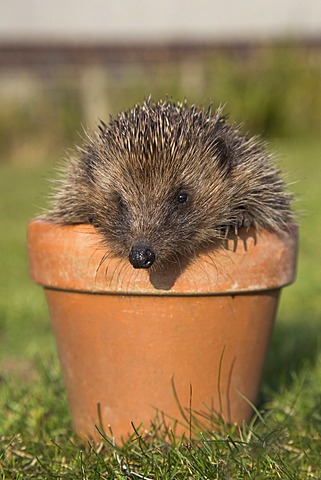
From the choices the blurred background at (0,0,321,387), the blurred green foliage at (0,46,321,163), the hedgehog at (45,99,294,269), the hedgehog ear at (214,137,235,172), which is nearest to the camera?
the hedgehog at (45,99,294,269)

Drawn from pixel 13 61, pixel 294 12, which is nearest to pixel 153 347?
pixel 13 61

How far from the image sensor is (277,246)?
108 inches

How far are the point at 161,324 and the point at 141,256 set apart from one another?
1.36 ft

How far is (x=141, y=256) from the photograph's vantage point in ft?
7.84

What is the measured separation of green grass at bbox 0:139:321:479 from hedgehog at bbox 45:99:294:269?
455mm

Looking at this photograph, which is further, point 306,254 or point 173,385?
point 306,254

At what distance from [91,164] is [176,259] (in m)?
0.53

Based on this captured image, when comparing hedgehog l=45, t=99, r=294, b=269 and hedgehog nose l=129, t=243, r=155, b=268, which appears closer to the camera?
hedgehog nose l=129, t=243, r=155, b=268

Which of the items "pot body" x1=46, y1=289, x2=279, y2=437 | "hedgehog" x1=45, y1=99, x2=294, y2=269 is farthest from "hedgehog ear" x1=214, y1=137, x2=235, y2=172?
"pot body" x1=46, y1=289, x2=279, y2=437

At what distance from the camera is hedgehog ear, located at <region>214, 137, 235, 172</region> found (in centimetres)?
271

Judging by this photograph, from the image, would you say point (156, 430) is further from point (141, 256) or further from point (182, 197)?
point (182, 197)

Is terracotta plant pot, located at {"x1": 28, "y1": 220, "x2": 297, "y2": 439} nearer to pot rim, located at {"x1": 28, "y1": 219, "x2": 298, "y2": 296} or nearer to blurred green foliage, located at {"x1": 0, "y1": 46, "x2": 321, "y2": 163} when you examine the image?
pot rim, located at {"x1": 28, "y1": 219, "x2": 298, "y2": 296}

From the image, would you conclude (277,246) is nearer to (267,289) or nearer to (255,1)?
(267,289)

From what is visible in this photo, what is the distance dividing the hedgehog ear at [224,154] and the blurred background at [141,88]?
333 millimetres
